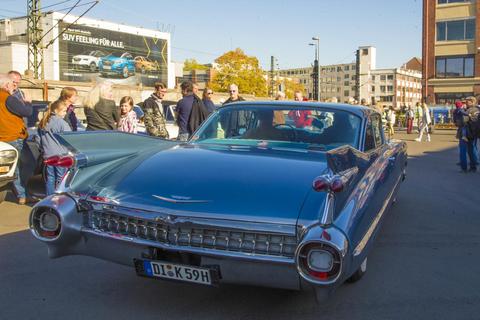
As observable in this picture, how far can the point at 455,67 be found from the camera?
1869 inches

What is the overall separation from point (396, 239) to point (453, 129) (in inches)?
1163

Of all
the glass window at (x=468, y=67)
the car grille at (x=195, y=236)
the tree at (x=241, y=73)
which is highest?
the tree at (x=241, y=73)

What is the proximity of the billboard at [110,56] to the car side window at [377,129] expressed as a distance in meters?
61.9

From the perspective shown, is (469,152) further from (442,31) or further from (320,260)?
(442,31)

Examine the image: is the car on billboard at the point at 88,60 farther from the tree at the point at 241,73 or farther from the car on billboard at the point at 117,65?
the tree at the point at 241,73

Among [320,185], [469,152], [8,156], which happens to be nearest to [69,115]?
[8,156]

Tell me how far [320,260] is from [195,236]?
0.80 meters

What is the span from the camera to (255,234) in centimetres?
312

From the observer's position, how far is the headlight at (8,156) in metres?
7.18

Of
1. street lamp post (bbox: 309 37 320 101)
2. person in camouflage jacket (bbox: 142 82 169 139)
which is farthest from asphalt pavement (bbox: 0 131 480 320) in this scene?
street lamp post (bbox: 309 37 320 101)

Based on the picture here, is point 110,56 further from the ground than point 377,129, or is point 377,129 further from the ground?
point 110,56

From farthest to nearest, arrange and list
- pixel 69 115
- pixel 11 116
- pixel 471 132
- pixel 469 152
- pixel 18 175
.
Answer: pixel 469 152 → pixel 471 132 → pixel 69 115 → pixel 18 175 → pixel 11 116

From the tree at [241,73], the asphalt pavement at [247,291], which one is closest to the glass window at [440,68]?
the tree at [241,73]

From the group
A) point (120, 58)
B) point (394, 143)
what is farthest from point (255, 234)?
point (120, 58)
